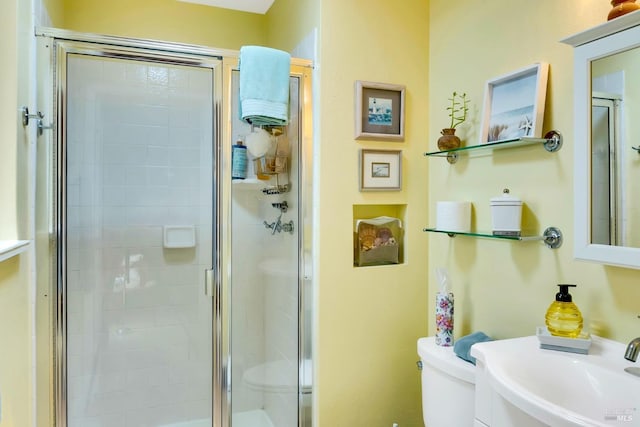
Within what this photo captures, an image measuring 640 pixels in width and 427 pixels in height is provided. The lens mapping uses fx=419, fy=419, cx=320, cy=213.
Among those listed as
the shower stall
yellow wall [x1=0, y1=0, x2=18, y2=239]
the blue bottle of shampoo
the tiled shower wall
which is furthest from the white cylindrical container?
yellow wall [x1=0, y1=0, x2=18, y2=239]

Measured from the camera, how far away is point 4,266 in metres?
1.39

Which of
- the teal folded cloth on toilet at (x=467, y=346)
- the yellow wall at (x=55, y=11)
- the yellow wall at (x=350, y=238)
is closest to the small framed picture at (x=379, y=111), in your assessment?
the yellow wall at (x=350, y=238)

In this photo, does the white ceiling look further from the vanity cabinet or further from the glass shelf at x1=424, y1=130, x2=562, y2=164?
the vanity cabinet

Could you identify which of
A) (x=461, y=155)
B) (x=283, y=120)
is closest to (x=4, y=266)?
(x=283, y=120)

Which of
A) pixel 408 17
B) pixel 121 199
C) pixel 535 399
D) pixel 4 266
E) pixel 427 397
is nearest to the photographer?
pixel 535 399

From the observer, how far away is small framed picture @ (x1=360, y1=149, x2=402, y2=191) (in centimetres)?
200

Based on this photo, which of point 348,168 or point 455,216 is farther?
point 348,168

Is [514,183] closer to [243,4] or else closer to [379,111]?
[379,111]

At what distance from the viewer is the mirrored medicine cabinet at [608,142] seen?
1198mm

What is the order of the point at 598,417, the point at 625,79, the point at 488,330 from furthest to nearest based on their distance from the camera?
the point at 488,330, the point at 625,79, the point at 598,417

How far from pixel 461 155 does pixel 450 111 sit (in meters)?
0.23

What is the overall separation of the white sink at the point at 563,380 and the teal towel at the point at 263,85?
1.28m

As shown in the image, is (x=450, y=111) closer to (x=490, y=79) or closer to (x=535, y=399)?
(x=490, y=79)

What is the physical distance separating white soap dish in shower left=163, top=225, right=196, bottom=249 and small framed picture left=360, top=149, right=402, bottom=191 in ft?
3.50
